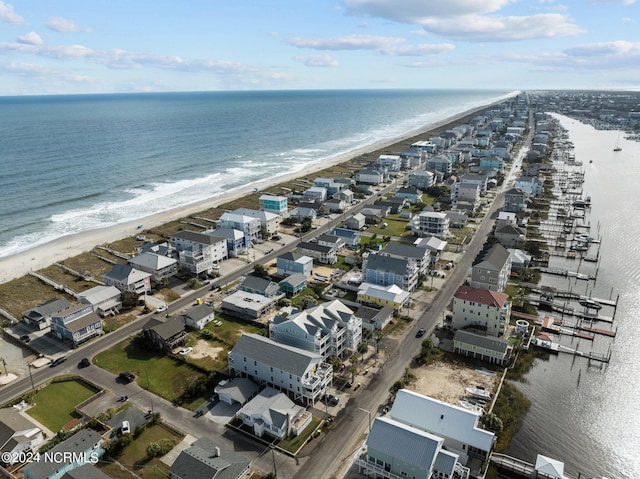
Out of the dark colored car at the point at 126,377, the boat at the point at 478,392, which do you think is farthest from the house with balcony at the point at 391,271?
the dark colored car at the point at 126,377

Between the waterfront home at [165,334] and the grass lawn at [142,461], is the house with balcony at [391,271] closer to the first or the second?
the waterfront home at [165,334]

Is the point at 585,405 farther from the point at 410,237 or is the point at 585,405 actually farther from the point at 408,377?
the point at 410,237

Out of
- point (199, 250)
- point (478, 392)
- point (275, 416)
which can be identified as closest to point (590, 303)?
point (478, 392)

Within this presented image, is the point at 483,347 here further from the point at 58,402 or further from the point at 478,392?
the point at 58,402

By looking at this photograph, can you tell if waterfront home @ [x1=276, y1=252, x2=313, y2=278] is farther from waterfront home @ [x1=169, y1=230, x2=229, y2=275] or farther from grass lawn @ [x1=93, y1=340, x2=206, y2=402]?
grass lawn @ [x1=93, y1=340, x2=206, y2=402]

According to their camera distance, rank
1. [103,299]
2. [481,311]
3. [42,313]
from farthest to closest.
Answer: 1. [103,299]
2. [42,313]
3. [481,311]

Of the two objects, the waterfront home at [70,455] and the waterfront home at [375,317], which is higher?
the waterfront home at [375,317]
